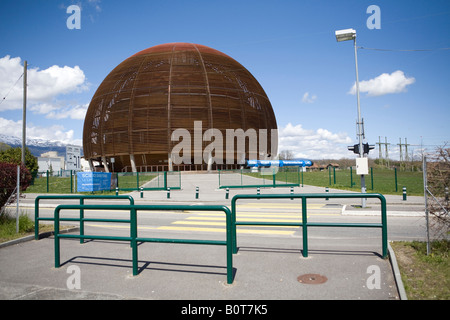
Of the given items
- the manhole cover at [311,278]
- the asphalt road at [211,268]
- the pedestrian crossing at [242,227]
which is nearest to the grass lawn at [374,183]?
the pedestrian crossing at [242,227]

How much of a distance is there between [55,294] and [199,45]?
6329 cm

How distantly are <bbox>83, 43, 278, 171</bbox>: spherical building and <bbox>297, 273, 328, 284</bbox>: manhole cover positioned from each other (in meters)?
46.5

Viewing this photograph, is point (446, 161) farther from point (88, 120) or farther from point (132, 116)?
point (88, 120)

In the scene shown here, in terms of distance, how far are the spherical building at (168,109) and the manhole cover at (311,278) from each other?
46474mm

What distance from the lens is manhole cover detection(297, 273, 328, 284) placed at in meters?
4.79

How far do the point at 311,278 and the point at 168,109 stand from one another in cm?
4753

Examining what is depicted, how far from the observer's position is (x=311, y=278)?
4.93m

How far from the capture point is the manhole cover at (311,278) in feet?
15.7

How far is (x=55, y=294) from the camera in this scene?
4441 mm

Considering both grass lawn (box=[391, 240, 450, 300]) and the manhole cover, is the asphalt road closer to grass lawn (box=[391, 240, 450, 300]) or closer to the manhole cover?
the manhole cover

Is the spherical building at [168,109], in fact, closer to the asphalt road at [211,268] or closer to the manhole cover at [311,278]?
the asphalt road at [211,268]

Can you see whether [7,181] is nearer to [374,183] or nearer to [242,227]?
[242,227]

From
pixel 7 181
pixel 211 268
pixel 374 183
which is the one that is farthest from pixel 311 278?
pixel 374 183
